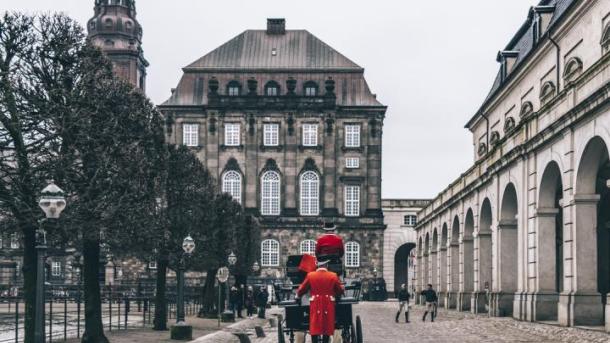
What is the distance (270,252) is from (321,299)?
288 feet

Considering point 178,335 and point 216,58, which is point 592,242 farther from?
point 216,58

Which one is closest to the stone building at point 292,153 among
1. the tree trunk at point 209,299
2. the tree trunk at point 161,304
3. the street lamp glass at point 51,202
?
the tree trunk at point 209,299

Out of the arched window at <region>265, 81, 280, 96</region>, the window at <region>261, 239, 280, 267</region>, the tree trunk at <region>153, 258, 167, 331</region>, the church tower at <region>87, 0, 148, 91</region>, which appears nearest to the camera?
the tree trunk at <region>153, 258, 167, 331</region>

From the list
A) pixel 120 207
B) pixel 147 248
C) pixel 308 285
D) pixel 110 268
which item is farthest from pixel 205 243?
pixel 110 268

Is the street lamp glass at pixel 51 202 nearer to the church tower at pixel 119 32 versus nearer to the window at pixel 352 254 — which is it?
the window at pixel 352 254

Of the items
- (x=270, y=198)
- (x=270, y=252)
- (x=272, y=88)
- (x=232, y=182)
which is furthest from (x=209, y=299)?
(x=272, y=88)

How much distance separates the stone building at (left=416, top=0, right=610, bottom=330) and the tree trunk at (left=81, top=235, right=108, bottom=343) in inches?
516

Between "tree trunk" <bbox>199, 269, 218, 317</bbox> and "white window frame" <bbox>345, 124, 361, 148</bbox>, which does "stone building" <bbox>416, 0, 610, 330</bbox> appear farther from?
"white window frame" <bbox>345, 124, 361, 148</bbox>

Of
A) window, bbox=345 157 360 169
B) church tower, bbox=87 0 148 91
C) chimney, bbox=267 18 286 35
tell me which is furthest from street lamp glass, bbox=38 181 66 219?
church tower, bbox=87 0 148 91

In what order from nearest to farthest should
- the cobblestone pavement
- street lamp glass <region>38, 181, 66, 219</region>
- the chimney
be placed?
street lamp glass <region>38, 181, 66, 219</region> < the cobblestone pavement < the chimney

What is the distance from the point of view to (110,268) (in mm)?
110500

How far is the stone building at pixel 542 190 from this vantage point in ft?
Answer: 101

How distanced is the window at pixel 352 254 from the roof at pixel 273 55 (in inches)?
678

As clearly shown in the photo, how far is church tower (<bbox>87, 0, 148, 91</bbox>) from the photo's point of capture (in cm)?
12744
